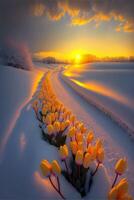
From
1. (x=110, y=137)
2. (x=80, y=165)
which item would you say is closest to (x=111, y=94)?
(x=110, y=137)

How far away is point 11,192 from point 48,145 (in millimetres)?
276

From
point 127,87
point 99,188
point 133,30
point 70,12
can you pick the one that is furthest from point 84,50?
point 127,87

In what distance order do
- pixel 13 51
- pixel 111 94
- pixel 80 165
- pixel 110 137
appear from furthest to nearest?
pixel 111 94 < pixel 13 51 < pixel 110 137 < pixel 80 165

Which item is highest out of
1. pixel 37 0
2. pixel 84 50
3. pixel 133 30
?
pixel 37 0

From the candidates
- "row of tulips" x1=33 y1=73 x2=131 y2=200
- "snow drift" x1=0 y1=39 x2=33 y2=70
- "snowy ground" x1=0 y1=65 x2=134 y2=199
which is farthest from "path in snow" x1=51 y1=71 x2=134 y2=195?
"snow drift" x1=0 y1=39 x2=33 y2=70

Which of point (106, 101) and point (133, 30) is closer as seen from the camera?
point (133, 30)

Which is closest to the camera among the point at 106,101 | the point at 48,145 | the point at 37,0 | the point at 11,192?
the point at 11,192

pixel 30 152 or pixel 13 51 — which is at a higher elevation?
pixel 13 51

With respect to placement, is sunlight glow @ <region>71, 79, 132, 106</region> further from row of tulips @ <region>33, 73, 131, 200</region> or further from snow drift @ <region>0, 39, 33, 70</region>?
row of tulips @ <region>33, 73, 131, 200</region>

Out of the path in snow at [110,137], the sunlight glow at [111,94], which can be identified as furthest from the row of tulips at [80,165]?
the sunlight glow at [111,94]

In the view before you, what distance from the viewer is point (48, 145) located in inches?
34.7

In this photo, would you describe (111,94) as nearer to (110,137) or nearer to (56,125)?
(110,137)

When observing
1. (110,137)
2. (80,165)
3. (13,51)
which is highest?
(13,51)

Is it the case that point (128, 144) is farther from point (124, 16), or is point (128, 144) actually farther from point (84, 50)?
point (124, 16)
